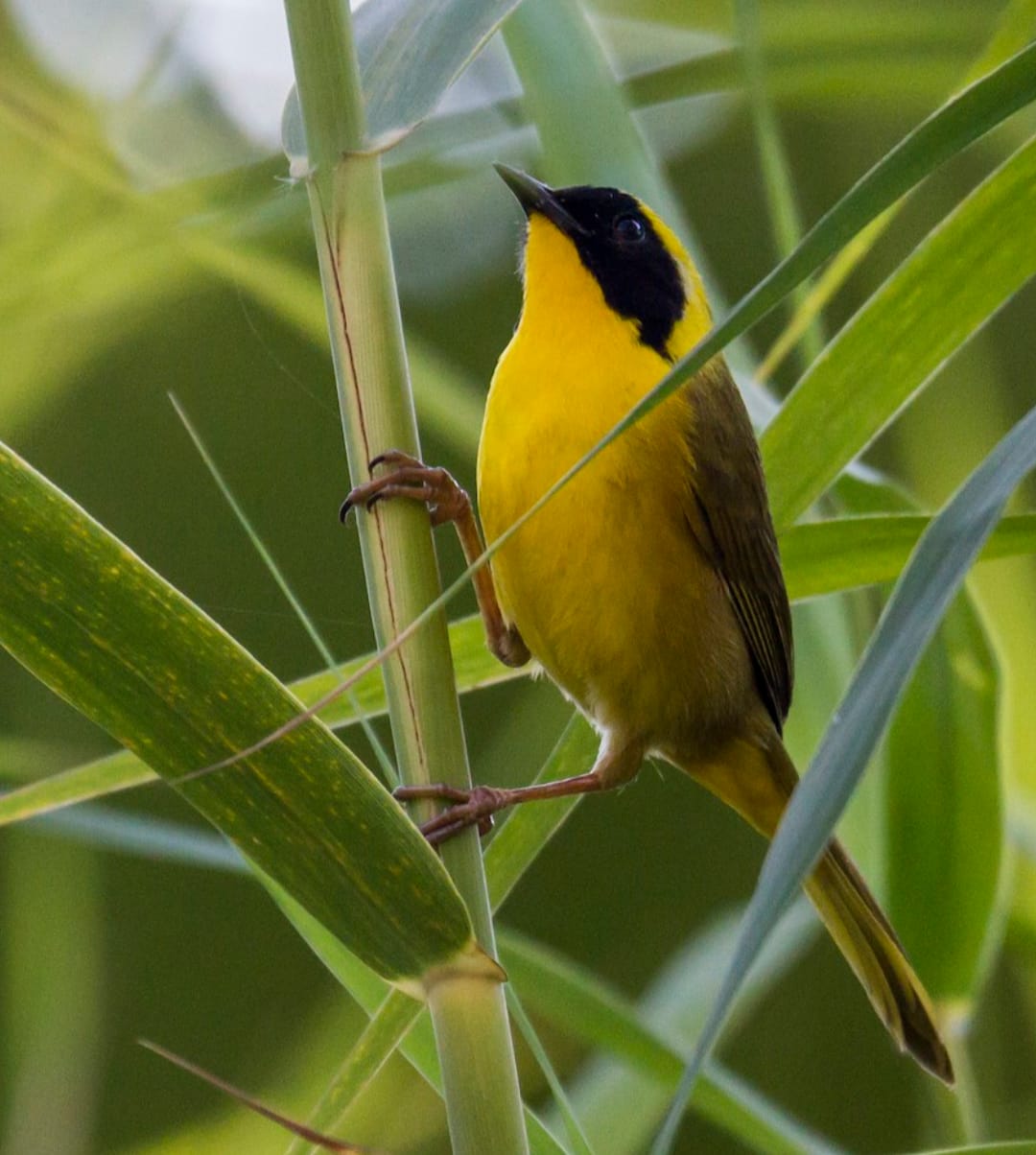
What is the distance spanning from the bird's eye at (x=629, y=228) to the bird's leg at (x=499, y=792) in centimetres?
72

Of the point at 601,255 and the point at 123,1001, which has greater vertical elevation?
the point at 601,255

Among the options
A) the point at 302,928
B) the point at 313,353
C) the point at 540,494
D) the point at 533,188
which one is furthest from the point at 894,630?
the point at 313,353

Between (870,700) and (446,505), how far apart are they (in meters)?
1.06

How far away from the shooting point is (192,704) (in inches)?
31.8

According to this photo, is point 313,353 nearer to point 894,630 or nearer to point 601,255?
point 601,255

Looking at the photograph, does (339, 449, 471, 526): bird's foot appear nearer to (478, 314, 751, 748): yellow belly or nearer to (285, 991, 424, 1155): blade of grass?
(285, 991, 424, 1155): blade of grass

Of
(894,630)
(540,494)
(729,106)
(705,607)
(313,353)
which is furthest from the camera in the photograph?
(729,106)

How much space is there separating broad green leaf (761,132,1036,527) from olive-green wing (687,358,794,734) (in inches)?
26.3

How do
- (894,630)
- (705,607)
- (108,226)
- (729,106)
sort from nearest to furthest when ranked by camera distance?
(894,630), (705,607), (108,226), (729,106)

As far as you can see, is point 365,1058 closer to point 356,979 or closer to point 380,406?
point 356,979

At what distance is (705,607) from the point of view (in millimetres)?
1905

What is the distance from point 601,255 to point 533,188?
14cm

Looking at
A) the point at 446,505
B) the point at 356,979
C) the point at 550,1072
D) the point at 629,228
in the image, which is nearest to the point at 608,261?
the point at 629,228

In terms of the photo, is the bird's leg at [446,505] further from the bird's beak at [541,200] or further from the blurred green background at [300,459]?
the bird's beak at [541,200]
